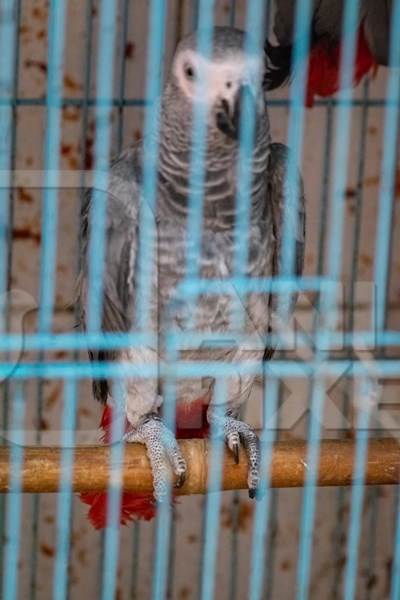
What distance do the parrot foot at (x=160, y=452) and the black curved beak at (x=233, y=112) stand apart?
342 mm

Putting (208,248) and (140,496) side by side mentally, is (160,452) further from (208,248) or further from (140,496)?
(208,248)

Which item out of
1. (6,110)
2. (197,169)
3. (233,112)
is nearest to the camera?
(233,112)

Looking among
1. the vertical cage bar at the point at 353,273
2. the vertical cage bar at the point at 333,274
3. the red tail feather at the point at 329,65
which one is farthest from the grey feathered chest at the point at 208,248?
the vertical cage bar at the point at 353,273

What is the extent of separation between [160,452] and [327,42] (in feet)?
2.08

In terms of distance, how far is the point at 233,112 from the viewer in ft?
2.89

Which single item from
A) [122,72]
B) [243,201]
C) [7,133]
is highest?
[122,72]

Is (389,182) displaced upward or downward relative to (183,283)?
upward

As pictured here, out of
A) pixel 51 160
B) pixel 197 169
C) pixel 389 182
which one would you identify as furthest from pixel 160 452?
pixel 389 182

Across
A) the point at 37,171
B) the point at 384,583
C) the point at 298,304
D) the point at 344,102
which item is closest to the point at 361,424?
the point at 298,304

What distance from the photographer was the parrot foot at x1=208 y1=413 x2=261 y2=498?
3.21 feet

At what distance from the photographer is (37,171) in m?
1.53

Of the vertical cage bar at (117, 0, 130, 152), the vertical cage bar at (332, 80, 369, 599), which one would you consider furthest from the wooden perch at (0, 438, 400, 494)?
the vertical cage bar at (117, 0, 130, 152)

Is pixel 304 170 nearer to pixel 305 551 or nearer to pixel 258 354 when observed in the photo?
pixel 258 354

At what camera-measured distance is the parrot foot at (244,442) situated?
979 mm
